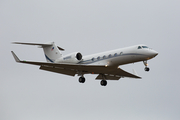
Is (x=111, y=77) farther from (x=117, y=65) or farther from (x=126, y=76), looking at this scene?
(x=117, y=65)

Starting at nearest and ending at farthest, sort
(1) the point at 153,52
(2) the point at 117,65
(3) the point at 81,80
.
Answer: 1. (1) the point at 153,52
2. (2) the point at 117,65
3. (3) the point at 81,80

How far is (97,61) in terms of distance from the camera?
26531 millimetres

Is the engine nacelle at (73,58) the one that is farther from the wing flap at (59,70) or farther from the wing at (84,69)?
the wing flap at (59,70)

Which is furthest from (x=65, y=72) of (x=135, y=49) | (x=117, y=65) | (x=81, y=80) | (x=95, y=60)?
(x=135, y=49)

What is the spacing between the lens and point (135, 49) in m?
24.6

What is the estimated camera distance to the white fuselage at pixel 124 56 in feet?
79.4

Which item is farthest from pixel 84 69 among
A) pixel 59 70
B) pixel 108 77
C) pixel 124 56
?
pixel 124 56

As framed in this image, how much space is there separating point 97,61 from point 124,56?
269 cm

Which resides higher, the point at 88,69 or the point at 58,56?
the point at 58,56

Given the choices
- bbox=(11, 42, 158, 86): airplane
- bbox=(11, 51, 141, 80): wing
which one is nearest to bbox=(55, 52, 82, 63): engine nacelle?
bbox=(11, 42, 158, 86): airplane

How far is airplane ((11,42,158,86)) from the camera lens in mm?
24531

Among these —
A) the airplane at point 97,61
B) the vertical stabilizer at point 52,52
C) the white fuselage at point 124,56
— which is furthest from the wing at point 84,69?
the vertical stabilizer at point 52,52

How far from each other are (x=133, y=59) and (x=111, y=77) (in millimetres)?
5944

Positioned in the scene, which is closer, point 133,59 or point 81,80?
point 133,59
